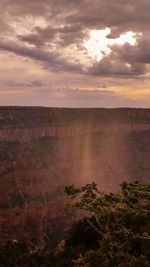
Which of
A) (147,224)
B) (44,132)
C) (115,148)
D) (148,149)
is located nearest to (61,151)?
(44,132)

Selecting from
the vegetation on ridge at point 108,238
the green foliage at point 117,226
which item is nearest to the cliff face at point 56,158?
the vegetation on ridge at point 108,238

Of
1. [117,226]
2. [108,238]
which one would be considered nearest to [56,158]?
[117,226]

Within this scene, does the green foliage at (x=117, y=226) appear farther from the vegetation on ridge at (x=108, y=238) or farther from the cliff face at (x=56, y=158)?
the cliff face at (x=56, y=158)

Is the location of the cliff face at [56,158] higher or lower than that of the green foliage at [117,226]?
lower

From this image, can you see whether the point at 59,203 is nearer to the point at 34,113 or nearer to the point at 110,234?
the point at 34,113

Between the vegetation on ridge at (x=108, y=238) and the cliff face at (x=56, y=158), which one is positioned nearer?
the vegetation on ridge at (x=108, y=238)

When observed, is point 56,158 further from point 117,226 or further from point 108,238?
point 108,238
